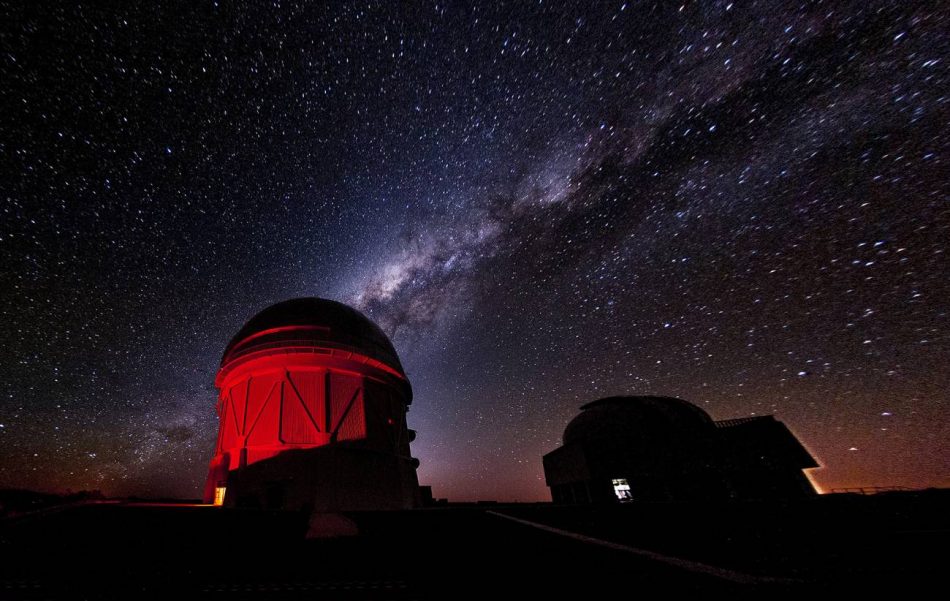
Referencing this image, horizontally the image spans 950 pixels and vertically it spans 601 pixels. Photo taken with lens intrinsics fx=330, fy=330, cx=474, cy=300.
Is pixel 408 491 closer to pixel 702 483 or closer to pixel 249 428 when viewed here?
pixel 249 428

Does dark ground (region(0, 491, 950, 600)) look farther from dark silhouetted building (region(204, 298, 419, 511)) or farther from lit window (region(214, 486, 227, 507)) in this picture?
lit window (region(214, 486, 227, 507))

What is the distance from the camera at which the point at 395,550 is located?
4.35 m

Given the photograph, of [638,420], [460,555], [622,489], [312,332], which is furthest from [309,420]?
[638,420]

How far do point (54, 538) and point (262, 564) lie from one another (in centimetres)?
280

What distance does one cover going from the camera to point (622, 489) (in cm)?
1934

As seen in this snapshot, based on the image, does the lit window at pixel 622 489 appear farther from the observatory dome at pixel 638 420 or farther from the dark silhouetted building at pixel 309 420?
the dark silhouetted building at pixel 309 420

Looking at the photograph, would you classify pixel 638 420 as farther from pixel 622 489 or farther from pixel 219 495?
pixel 219 495

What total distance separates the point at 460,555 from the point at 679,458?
20417 mm

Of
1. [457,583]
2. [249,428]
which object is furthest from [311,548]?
[249,428]

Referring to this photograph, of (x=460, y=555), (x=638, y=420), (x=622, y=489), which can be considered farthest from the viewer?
(x=638, y=420)

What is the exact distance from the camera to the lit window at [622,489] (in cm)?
1909

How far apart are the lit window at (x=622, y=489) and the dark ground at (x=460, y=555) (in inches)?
540

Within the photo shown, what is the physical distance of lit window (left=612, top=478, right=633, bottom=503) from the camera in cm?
1909

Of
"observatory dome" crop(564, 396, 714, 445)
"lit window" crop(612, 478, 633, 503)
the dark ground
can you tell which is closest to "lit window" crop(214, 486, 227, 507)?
the dark ground
